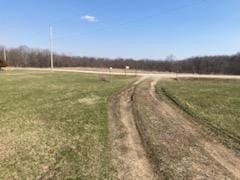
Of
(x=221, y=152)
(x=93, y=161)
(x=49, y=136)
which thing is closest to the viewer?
(x=93, y=161)

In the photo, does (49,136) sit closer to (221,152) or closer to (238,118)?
(221,152)

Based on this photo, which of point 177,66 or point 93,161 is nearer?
point 93,161

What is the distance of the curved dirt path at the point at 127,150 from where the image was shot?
6.28m

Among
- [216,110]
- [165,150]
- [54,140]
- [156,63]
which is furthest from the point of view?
[156,63]

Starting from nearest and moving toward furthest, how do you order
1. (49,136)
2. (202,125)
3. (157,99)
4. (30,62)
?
(49,136) → (202,125) → (157,99) → (30,62)

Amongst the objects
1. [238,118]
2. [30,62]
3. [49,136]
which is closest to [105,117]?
[49,136]

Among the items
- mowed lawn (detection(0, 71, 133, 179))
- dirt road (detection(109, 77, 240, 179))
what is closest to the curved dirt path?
dirt road (detection(109, 77, 240, 179))

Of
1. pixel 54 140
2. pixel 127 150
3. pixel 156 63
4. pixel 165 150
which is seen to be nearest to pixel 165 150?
pixel 165 150

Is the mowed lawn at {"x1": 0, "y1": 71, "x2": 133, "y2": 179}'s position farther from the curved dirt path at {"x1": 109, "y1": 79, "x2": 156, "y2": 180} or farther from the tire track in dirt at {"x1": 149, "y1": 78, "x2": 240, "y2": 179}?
the tire track in dirt at {"x1": 149, "y1": 78, "x2": 240, "y2": 179}

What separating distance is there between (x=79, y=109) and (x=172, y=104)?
4.60 meters

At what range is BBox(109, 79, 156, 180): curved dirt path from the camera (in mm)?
6281

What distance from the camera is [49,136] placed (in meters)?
9.07

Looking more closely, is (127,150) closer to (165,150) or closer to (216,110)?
(165,150)

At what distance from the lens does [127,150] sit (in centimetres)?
773
